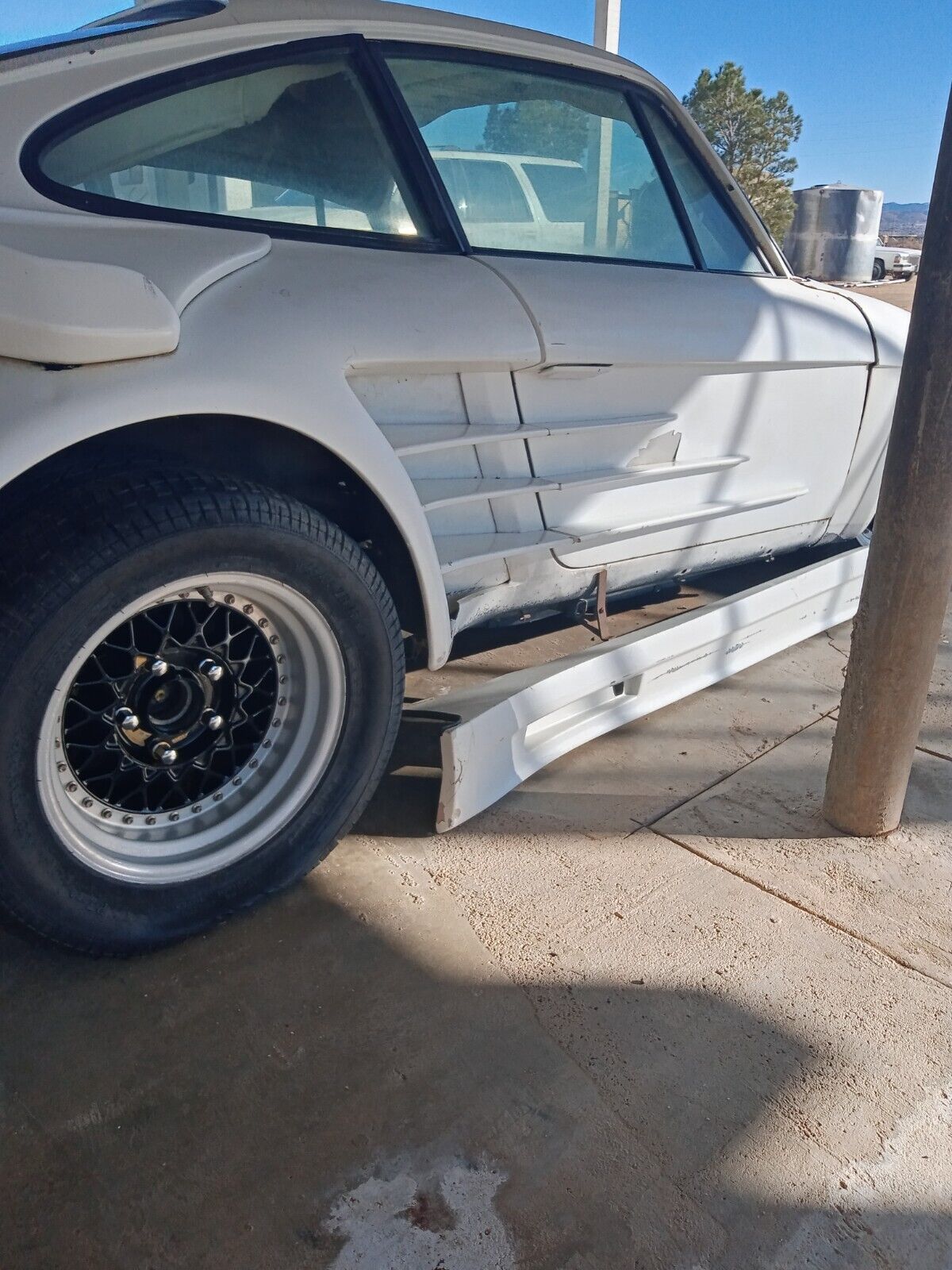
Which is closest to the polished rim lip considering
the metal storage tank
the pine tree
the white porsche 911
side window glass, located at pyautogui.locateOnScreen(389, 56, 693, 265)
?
the white porsche 911

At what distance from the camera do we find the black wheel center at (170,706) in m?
1.91

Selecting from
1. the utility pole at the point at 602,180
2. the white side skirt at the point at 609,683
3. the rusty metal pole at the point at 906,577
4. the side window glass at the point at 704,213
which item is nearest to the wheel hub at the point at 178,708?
the white side skirt at the point at 609,683

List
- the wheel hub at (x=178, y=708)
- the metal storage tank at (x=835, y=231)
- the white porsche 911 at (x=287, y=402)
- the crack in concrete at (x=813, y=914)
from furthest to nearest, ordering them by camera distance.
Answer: the metal storage tank at (x=835, y=231) → the crack in concrete at (x=813, y=914) → the wheel hub at (x=178, y=708) → the white porsche 911 at (x=287, y=402)

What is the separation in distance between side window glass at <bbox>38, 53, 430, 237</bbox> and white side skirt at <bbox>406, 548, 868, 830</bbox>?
119cm

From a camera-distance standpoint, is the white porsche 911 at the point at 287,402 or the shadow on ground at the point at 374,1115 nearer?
the shadow on ground at the point at 374,1115

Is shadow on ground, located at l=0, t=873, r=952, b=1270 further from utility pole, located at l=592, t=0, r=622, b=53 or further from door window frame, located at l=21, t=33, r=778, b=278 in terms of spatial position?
utility pole, located at l=592, t=0, r=622, b=53

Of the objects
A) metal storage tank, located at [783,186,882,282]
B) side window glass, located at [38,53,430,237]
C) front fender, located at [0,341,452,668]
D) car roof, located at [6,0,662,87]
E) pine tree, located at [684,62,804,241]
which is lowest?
front fender, located at [0,341,452,668]

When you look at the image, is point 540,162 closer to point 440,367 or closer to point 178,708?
point 440,367

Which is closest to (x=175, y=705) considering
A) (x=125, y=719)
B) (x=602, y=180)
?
(x=125, y=719)

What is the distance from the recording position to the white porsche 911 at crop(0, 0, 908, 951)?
170cm

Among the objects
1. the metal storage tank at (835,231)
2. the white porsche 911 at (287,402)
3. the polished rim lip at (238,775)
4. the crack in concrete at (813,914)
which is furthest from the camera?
the metal storage tank at (835,231)

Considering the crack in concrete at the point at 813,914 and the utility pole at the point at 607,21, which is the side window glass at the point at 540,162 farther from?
the utility pole at the point at 607,21

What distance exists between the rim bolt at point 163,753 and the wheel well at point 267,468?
0.54 meters

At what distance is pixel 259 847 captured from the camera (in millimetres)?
2109
